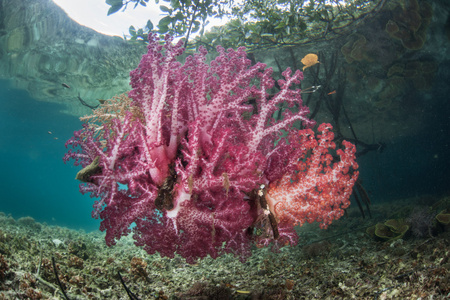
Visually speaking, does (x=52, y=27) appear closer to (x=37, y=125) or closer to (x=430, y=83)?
(x=430, y=83)

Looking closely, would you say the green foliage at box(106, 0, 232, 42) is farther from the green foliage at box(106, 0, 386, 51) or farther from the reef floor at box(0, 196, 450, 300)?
the reef floor at box(0, 196, 450, 300)

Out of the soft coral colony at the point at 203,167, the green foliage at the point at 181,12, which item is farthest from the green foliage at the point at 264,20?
the soft coral colony at the point at 203,167

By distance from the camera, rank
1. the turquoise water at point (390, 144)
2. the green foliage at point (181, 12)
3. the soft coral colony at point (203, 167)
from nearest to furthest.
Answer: the soft coral colony at point (203, 167)
the green foliage at point (181, 12)
the turquoise water at point (390, 144)

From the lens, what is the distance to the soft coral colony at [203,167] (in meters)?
1.91

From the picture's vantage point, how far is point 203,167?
6.26 feet

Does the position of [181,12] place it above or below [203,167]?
above

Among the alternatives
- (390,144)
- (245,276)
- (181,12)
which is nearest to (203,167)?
(245,276)

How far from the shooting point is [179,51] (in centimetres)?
203

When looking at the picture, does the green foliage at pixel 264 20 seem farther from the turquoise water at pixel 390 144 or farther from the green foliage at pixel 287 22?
the turquoise water at pixel 390 144

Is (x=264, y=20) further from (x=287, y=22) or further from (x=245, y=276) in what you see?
(x=245, y=276)

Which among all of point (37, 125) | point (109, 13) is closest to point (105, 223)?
point (109, 13)

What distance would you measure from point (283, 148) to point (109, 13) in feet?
19.1

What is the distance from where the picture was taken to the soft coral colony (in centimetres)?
191

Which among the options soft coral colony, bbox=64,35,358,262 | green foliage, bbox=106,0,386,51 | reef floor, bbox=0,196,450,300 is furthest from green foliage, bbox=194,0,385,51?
reef floor, bbox=0,196,450,300
